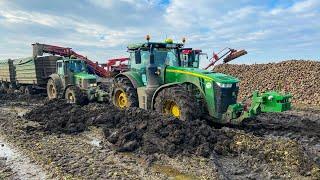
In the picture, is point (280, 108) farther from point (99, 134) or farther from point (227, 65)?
point (227, 65)

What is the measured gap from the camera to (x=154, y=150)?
7.45 metres

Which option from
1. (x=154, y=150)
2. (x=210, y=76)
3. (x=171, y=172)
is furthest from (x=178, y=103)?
(x=171, y=172)

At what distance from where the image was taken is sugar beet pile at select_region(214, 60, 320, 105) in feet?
63.0

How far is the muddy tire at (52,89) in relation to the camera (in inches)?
707

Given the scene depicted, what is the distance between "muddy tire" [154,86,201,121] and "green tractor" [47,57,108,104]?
5.03 meters

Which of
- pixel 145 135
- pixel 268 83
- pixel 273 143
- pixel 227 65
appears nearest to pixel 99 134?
pixel 145 135

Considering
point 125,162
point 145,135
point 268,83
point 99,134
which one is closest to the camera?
point 125,162

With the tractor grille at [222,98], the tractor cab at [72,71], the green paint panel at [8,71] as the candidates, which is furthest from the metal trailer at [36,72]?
the tractor grille at [222,98]

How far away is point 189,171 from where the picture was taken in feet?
20.7

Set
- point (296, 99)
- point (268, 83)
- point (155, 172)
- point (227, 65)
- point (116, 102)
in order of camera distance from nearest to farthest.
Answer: point (155, 172) < point (116, 102) < point (296, 99) < point (268, 83) < point (227, 65)

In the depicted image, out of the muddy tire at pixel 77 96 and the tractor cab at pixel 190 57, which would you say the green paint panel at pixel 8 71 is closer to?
the muddy tire at pixel 77 96

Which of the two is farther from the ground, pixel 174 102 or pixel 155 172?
pixel 174 102

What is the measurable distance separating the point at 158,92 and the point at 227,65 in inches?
690

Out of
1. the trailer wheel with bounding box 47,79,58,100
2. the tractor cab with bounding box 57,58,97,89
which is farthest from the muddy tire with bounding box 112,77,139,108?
the trailer wheel with bounding box 47,79,58,100
